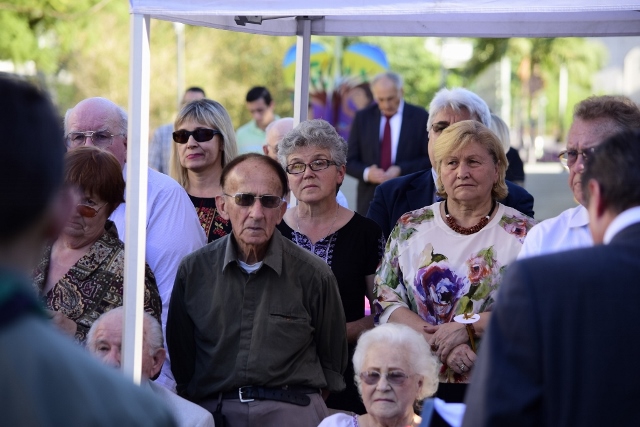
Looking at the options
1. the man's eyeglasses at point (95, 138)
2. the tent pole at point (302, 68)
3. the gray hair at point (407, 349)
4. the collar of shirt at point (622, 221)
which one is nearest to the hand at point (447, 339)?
the gray hair at point (407, 349)

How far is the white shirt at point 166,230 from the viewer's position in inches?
181

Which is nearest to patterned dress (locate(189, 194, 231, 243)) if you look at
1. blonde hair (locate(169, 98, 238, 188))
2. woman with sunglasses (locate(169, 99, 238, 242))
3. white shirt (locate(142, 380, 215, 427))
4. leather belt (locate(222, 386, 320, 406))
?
woman with sunglasses (locate(169, 99, 238, 242))

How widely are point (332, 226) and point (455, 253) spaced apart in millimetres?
756

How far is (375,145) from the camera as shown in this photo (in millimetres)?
8859

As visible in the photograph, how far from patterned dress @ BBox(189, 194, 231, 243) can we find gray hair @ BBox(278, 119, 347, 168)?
1.78 ft

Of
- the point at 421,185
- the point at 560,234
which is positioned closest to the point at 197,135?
the point at 421,185

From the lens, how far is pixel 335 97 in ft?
49.8

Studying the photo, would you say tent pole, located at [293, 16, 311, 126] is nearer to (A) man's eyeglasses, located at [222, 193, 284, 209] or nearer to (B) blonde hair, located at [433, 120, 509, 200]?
(B) blonde hair, located at [433, 120, 509, 200]

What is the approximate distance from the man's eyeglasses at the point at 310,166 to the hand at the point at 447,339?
1.13 metres

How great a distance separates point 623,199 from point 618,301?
0.25m

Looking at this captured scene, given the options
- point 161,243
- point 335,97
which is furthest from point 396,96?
A: point 335,97

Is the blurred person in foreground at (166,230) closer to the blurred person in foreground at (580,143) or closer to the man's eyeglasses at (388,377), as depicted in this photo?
the man's eyeglasses at (388,377)

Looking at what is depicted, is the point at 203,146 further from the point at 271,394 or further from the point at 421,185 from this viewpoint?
the point at 271,394

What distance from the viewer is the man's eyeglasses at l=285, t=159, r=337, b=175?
191 inches
